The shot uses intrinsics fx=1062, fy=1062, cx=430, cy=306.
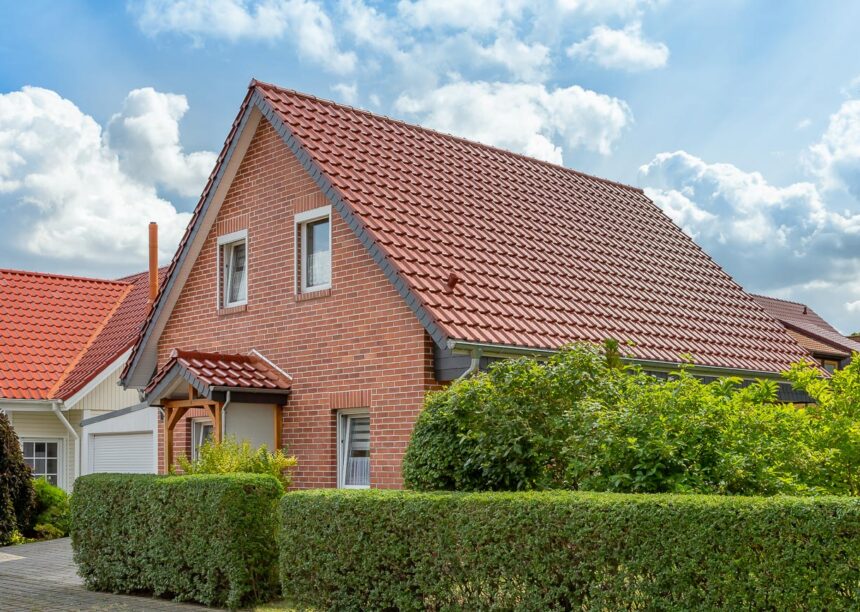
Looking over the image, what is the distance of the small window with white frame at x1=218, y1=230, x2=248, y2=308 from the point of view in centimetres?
1955

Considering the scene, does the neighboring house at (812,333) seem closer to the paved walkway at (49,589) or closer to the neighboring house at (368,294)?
the neighboring house at (368,294)

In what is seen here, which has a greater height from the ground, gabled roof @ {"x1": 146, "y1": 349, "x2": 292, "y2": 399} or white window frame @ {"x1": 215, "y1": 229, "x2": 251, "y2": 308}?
white window frame @ {"x1": 215, "y1": 229, "x2": 251, "y2": 308}

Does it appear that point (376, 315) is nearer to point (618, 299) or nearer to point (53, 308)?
point (618, 299)

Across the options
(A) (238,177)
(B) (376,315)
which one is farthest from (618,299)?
(A) (238,177)

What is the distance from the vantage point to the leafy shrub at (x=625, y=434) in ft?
34.0

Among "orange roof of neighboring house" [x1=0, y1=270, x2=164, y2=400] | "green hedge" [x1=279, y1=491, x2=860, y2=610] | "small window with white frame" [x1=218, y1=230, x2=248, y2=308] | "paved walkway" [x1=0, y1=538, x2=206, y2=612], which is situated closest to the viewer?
"green hedge" [x1=279, y1=491, x2=860, y2=610]

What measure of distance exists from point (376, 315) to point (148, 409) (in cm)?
831

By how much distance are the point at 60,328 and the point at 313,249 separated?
13.9 meters

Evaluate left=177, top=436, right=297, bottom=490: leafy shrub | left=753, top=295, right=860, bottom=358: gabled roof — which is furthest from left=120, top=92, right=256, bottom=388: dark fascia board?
left=753, top=295, right=860, bottom=358: gabled roof

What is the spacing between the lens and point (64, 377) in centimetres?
2719

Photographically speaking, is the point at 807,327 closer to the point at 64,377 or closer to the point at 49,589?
the point at 64,377

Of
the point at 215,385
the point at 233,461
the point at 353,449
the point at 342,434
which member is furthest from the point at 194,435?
the point at 233,461

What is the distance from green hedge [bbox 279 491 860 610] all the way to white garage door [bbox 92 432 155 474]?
38.4 feet

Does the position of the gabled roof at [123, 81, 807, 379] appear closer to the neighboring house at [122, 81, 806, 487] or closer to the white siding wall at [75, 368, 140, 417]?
the neighboring house at [122, 81, 806, 487]
